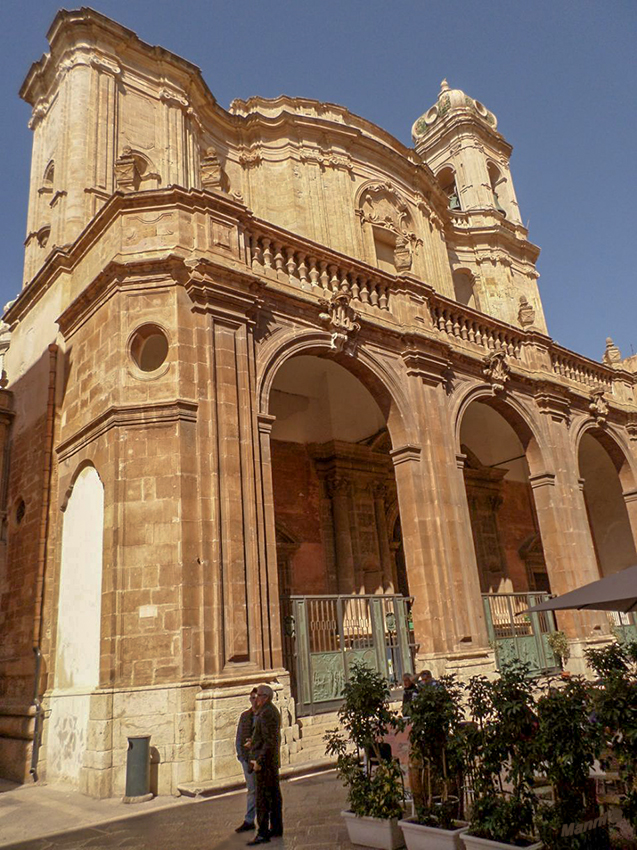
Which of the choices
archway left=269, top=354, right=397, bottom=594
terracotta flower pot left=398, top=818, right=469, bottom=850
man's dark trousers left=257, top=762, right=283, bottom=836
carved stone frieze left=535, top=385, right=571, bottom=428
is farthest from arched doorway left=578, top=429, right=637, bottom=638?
terracotta flower pot left=398, top=818, right=469, bottom=850

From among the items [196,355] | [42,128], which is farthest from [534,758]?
[42,128]

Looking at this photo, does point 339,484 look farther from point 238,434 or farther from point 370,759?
point 370,759

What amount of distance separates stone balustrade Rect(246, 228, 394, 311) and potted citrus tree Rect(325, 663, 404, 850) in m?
7.62

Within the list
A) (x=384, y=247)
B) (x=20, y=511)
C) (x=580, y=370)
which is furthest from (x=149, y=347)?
(x=580, y=370)

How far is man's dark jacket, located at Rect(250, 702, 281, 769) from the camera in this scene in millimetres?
6000

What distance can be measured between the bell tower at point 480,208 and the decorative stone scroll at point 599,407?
358cm

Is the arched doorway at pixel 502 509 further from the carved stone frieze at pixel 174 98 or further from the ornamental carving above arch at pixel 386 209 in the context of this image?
the carved stone frieze at pixel 174 98

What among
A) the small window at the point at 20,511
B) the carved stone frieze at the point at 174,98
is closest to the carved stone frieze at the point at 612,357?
the carved stone frieze at the point at 174,98

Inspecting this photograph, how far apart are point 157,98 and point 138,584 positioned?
12.6 meters

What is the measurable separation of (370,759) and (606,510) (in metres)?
18.6

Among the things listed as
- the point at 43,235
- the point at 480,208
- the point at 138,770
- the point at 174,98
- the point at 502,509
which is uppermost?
the point at 480,208

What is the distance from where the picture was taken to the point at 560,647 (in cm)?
1467

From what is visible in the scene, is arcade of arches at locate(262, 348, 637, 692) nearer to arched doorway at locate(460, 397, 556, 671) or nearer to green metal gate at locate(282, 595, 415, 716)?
A: arched doorway at locate(460, 397, 556, 671)

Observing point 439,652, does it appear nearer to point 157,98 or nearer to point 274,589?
point 274,589
